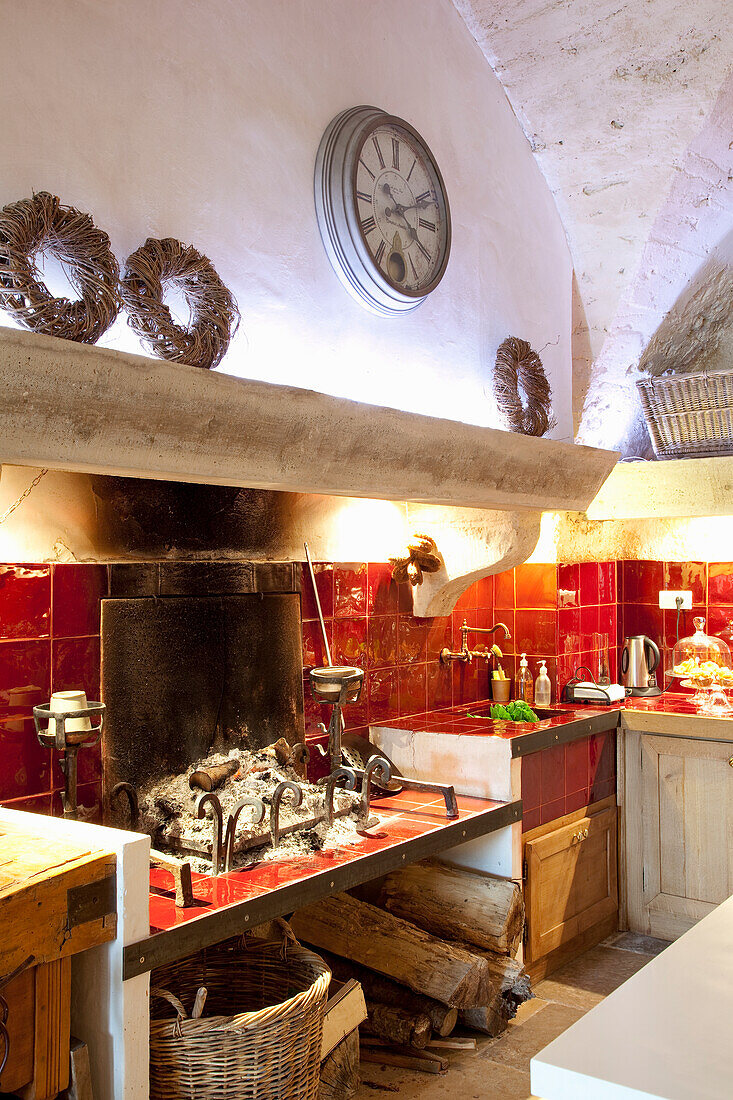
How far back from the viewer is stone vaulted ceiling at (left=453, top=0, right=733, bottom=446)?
12.1 feet

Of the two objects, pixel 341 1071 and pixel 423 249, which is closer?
pixel 341 1071

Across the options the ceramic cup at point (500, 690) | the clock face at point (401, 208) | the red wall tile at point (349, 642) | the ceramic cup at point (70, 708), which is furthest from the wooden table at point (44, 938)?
the ceramic cup at point (500, 690)

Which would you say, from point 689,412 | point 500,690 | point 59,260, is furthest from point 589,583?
point 59,260

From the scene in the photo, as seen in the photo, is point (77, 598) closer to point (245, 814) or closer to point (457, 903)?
point (245, 814)

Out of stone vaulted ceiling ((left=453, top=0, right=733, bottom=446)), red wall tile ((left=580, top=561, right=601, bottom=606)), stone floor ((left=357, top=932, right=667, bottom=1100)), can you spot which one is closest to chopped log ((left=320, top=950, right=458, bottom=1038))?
stone floor ((left=357, top=932, right=667, bottom=1100))

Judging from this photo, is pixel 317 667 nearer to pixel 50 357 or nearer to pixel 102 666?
pixel 102 666

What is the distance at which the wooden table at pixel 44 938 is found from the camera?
1906mm

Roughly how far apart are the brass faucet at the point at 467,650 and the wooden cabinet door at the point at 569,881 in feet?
2.84

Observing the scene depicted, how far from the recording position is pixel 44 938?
1961 millimetres

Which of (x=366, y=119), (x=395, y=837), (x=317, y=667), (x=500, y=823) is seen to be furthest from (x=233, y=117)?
(x=500, y=823)

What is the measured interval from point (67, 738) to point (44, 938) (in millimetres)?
622

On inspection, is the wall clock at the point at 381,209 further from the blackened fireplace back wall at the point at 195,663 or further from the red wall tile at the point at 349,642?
the red wall tile at the point at 349,642

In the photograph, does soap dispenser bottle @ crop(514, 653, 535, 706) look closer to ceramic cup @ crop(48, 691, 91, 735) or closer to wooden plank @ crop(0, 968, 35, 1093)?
ceramic cup @ crop(48, 691, 91, 735)

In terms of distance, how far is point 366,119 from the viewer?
3.18m
